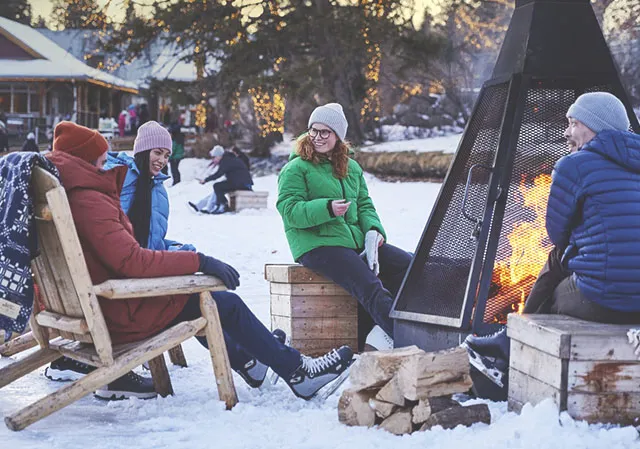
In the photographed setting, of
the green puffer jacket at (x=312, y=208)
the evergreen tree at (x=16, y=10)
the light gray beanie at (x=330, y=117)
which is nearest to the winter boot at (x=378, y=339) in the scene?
the green puffer jacket at (x=312, y=208)

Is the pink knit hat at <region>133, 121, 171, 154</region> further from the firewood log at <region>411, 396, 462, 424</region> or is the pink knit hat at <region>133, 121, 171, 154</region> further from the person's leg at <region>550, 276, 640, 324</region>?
the person's leg at <region>550, 276, 640, 324</region>

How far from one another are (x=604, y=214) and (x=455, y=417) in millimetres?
1060

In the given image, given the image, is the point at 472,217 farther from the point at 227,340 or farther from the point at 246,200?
the point at 246,200

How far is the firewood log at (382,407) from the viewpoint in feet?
13.2

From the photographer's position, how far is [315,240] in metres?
5.66

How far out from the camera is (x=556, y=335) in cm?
373

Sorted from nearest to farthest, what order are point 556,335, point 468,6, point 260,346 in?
point 556,335 → point 260,346 → point 468,6

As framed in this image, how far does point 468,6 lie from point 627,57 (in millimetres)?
5399

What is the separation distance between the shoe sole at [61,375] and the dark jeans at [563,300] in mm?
2507

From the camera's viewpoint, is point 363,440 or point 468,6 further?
point 468,6

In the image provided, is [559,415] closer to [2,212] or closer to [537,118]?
[537,118]

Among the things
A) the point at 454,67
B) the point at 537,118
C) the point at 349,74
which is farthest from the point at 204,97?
the point at 537,118

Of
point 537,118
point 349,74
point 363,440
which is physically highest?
point 349,74

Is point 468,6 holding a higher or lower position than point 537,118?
higher
